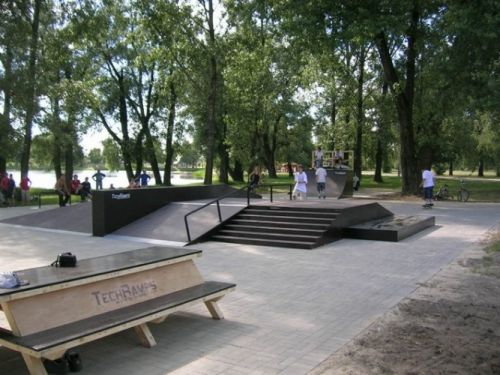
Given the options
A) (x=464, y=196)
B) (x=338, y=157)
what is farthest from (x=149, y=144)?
(x=464, y=196)

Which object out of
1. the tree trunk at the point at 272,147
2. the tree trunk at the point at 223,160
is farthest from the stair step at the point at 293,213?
the tree trunk at the point at 272,147

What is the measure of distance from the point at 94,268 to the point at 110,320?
651 mm

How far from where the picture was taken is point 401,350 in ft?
16.3

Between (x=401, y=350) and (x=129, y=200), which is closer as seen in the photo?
(x=401, y=350)

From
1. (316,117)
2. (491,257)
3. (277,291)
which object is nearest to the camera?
(277,291)

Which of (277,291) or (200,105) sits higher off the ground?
(200,105)

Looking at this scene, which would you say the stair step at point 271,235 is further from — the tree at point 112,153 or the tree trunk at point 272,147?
the tree trunk at point 272,147

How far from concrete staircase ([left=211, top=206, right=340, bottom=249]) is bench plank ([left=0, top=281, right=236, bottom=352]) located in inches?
240

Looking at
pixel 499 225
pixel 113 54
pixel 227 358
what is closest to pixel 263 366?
pixel 227 358

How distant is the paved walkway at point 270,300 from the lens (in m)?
4.82

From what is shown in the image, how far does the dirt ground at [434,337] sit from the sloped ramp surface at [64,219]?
10.8 m

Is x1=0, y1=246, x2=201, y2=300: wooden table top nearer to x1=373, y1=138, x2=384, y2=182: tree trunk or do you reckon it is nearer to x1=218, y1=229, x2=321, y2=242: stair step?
x1=218, y1=229, x2=321, y2=242: stair step

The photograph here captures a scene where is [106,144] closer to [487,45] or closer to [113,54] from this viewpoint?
[113,54]

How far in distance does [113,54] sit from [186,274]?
37022 mm
